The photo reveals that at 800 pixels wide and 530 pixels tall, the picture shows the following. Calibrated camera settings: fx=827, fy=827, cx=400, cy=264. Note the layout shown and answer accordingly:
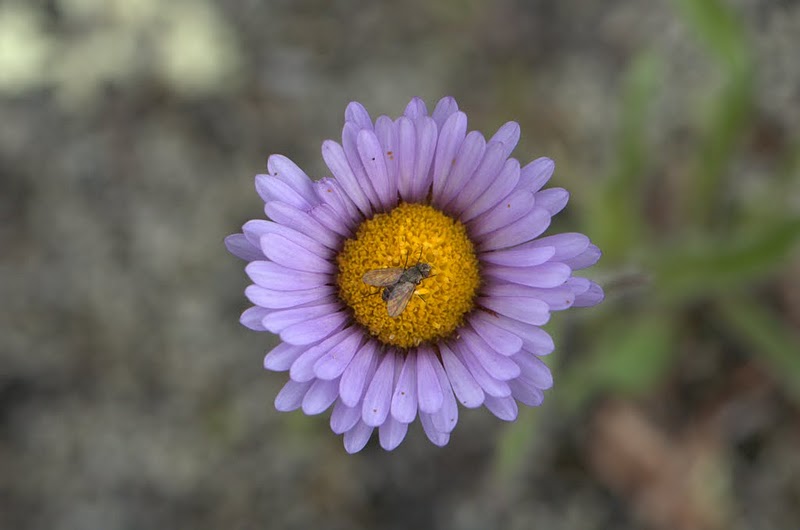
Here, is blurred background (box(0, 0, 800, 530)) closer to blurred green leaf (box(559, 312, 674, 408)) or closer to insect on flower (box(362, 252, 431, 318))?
blurred green leaf (box(559, 312, 674, 408))

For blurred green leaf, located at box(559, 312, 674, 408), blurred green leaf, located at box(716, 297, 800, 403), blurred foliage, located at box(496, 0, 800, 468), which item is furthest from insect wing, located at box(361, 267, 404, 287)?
blurred green leaf, located at box(716, 297, 800, 403)

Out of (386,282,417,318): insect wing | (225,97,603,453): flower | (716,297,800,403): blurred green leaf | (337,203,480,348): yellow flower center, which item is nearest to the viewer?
(225,97,603,453): flower

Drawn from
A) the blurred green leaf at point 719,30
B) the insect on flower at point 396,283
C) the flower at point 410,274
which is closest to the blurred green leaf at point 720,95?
the blurred green leaf at point 719,30

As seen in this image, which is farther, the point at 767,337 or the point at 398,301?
the point at 767,337

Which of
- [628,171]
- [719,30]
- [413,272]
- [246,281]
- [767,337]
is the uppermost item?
[246,281]

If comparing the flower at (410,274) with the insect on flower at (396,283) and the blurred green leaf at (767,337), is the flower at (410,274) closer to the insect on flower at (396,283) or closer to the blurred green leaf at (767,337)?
the insect on flower at (396,283)

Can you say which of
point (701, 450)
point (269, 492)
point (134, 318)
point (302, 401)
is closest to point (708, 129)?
point (701, 450)

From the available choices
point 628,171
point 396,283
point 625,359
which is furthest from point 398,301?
point 625,359

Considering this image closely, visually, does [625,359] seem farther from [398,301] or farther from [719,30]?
[398,301]
